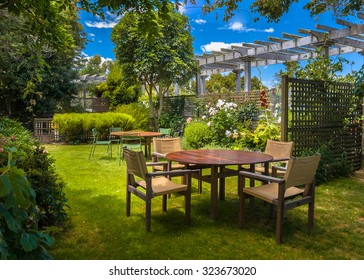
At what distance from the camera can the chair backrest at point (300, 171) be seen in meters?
2.70

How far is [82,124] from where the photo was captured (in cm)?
1034

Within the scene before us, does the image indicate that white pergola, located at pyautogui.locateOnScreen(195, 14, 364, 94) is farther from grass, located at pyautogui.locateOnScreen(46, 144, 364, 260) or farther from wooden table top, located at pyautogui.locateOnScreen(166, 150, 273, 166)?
grass, located at pyautogui.locateOnScreen(46, 144, 364, 260)

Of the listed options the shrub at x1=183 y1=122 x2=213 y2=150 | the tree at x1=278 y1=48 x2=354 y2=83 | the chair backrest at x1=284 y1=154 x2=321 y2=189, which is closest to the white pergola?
the tree at x1=278 y1=48 x2=354 y2=83

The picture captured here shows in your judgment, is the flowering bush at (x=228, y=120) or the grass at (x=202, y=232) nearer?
the grass at (x=202, y=232)

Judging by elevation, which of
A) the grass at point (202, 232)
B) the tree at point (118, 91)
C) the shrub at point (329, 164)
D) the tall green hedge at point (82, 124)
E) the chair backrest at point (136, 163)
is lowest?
the grass at point (202, 232)

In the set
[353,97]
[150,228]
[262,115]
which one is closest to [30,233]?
[150,228]

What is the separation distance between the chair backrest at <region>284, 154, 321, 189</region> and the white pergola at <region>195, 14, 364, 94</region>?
4.73 metres

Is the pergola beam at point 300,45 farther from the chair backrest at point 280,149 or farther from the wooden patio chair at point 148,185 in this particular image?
the wooden patio chair at point 148,185

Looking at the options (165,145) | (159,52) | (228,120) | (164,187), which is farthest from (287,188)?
(159,52)

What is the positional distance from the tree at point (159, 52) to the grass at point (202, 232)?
653 cm

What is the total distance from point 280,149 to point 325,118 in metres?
1.88

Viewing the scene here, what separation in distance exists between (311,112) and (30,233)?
4.98m

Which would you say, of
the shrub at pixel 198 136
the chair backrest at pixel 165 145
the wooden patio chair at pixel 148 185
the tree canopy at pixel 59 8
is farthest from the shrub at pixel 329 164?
the tree canopy at pixel 59 8
